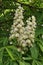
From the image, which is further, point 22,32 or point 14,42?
point 14,42

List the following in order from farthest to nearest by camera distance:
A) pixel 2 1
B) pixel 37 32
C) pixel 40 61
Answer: pixel 2 1 < pixel 37 32 < pixel 40 61

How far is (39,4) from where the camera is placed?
322 cm

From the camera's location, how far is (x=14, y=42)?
2562mm

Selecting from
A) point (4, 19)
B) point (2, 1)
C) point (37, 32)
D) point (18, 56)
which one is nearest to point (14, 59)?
point (18, 56)

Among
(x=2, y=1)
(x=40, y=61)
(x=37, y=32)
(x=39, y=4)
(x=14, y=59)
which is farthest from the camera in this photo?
(x=2, y=1)

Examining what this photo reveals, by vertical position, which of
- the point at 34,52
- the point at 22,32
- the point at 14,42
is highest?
the point at 22,32

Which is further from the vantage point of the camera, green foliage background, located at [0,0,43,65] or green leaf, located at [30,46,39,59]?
green leaf, located at [30,46,39,59]

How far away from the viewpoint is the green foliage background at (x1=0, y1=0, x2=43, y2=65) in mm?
2435

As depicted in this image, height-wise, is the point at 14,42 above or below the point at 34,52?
above

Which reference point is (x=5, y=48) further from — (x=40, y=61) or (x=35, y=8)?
(x=35, y=8)

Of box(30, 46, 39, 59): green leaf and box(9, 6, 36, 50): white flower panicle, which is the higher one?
box(9, 6, 36, 50): white flower panicle

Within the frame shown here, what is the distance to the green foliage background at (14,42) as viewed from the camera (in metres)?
2.44

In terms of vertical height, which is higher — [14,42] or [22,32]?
[22,32]

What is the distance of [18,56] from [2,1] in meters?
1.21
